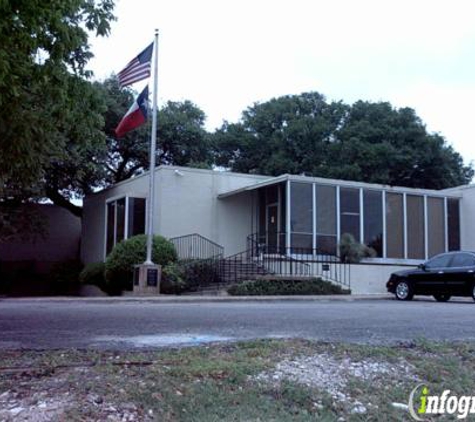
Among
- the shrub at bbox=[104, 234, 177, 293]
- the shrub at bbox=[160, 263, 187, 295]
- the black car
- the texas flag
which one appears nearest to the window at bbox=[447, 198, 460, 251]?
the black car

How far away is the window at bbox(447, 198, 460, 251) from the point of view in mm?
26484

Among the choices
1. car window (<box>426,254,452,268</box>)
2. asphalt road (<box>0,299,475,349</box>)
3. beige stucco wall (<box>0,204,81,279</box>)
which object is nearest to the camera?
asphalt road (<box>0,299,475,349</box>)

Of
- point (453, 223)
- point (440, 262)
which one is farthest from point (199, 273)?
point (453, 223)

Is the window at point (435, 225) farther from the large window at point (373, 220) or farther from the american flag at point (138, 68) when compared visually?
the american flag at point (138, 68)

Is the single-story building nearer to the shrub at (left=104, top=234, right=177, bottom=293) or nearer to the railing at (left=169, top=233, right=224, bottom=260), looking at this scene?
the railing at (left=169, top=233, right=224, bottom=260)

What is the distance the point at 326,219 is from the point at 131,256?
7239 mm

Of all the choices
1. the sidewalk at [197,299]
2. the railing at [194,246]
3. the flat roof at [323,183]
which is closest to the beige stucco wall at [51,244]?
the railing at [194,246]

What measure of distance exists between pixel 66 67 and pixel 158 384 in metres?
4.21

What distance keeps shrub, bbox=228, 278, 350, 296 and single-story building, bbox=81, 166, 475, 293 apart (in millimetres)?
1327

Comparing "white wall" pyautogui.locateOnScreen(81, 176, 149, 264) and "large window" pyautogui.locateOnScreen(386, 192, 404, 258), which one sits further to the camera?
"white wall" pyautogui.locateOnScreen(81, 176, 149, 264)

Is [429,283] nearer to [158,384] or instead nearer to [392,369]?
[392,369]

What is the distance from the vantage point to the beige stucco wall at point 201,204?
24.4 meters

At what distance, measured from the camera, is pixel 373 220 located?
24781 mm

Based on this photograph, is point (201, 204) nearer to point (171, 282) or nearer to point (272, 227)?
point (272, 227)
